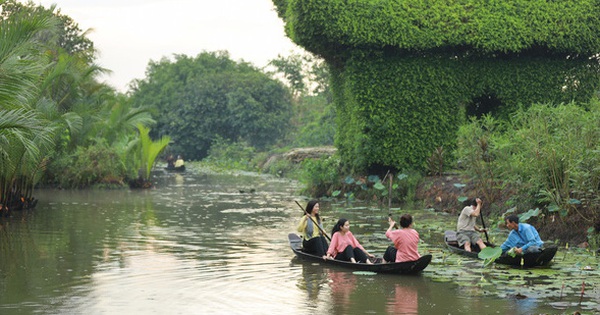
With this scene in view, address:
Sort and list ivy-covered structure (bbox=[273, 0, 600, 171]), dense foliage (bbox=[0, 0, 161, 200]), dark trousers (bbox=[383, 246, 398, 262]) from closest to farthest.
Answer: dark trousers (bbox=[383, 246, 398, 262])
dense foliage (bbox=[0, 0, 161, 200])
ivy-covered structure (bbox=[273, 0, 600, 171])

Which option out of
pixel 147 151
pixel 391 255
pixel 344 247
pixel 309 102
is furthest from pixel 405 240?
pixel 309 102

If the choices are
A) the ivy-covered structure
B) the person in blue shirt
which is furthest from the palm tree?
the ivy-covered structure

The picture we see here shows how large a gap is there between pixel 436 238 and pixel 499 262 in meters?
3.74

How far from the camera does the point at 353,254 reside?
42.5ft

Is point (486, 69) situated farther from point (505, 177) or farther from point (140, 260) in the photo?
point (140, 260)

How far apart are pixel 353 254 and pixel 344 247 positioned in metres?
0.19

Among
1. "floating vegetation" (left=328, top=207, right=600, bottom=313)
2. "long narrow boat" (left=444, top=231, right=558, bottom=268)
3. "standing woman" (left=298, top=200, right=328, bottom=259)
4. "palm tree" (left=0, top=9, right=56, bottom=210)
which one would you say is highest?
"palm tree" (left=0, top=9, right=56, bottom=210)

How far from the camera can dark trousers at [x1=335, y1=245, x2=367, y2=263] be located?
1292 centimetres

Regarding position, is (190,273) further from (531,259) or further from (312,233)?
(531,259)

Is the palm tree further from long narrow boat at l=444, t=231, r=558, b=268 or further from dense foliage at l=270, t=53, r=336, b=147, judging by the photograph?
dense foliage at l=270, t=53, r=336, b=147

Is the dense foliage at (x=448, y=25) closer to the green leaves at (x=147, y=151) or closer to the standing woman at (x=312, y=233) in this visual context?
the green leaves at (x=147, y=151)

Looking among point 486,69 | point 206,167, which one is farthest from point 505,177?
point 206,167

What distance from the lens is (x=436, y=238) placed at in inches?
655

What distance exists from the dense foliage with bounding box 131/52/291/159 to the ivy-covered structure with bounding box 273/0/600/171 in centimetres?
4003
